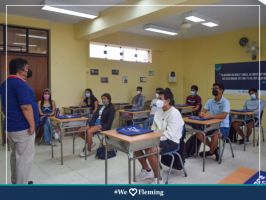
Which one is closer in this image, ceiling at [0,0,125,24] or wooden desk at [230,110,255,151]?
ceiling at [0,0,125,24]

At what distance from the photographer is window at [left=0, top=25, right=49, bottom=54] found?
533 centimetres

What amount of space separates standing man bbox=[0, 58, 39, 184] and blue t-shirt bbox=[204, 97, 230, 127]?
2.79 m

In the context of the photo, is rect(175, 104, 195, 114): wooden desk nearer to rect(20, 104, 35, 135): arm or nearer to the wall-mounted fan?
the wall-mounted fan

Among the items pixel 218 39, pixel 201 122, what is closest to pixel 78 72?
pixel 201 122

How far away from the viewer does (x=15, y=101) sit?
2428 mm

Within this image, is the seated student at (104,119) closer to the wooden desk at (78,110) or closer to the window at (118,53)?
the wooden desk at (78,110)

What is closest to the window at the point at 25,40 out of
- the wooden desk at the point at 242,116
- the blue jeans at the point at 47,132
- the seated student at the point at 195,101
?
the blue jeans at the point at 47,132

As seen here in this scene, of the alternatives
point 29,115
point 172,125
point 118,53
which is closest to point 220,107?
point 172,125

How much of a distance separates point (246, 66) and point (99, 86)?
4216 millimetres

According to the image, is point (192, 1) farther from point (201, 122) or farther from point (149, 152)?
point (149, 152)

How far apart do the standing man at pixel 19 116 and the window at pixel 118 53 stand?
429cm

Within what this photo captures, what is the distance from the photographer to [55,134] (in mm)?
4992

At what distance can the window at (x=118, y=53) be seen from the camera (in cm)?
679

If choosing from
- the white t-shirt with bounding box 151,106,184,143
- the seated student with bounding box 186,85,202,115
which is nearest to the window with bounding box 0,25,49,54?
the seated student with bounding box 186,85,202,115
